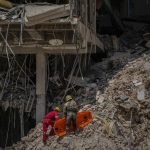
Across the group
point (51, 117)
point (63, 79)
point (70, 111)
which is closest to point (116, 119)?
point (70, 111)

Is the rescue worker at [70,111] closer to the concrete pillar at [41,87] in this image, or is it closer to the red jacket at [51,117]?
the red jacket at [51,117]

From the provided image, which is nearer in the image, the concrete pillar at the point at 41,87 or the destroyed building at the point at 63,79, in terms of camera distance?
the destroyed building at the point at 63,79

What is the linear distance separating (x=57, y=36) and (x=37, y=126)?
276 cm

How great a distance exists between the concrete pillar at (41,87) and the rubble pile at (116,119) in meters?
0.64

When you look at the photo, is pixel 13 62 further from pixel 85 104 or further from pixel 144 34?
pixel 144 34

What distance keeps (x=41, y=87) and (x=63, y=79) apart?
42.7 inches

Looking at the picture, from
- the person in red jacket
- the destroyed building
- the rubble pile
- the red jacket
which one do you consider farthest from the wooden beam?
the red jacket

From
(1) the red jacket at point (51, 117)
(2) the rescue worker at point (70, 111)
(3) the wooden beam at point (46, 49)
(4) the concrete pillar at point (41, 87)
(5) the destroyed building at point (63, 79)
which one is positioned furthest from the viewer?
(4) the concrete pillar at point (41, 87)

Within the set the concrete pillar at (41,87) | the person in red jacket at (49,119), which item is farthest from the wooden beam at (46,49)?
the person in red jacket at (49,119)

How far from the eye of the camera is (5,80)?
677 inches

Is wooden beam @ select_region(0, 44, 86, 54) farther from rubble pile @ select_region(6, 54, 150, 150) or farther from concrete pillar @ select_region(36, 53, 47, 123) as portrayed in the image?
rubble pile @ select_region(6, 54, 150, 150)

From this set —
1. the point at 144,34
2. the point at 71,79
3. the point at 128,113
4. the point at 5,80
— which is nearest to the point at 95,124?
the point at 128,113

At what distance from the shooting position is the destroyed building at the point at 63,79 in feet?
47.3

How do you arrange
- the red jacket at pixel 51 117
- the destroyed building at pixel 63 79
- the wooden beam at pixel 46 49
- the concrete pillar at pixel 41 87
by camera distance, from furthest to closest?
the concrete pillar at pixel 41 87 < the wooden beam at pixel 46 49 < the red jacket at pixel 51 117 < the destroyed building at pixel 63 79
